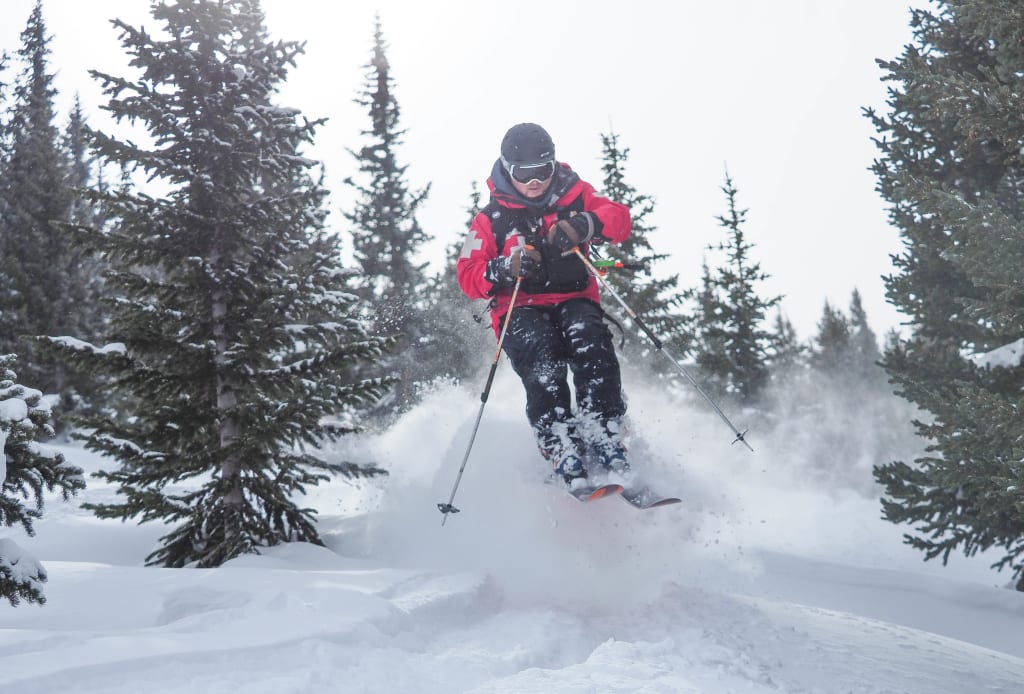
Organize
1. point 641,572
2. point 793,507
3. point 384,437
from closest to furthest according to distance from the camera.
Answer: point 641,572 < point 384,437 < point 793,507

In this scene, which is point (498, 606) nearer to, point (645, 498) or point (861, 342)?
point (645, 498)

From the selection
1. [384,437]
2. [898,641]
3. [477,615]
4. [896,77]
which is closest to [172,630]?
[477,615]

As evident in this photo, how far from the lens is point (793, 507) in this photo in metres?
23.5

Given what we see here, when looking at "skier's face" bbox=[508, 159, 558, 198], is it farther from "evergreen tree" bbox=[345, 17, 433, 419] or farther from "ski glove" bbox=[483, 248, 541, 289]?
"evergreen tree" bbox=[345, 17, 433, 419]

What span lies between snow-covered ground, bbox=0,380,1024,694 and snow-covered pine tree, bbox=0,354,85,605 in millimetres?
395

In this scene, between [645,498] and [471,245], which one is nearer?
[645,498]

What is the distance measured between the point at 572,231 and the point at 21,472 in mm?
4557

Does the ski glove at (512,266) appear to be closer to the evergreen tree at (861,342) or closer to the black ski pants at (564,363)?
the black ski pants at (564,363)

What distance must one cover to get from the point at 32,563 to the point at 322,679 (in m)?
1.50

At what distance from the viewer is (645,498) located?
18.7 feet

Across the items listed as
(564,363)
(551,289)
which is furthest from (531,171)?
(564,363)

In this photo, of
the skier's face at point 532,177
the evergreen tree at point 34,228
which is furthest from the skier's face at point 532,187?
the evergreen tree at point 34,228

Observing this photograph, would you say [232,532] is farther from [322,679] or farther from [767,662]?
[767,662]

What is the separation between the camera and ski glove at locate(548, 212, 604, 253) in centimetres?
641
